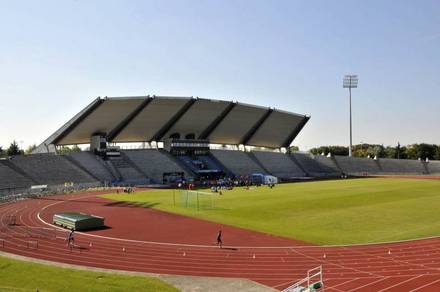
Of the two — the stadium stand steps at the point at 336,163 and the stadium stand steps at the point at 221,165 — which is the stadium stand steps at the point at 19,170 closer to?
the stadium stand steps at the point at 221,165

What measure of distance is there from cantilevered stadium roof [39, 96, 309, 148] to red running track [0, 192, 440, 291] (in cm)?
4207

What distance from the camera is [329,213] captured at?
36750 millimetres

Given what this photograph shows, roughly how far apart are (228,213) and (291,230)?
973 centimetres

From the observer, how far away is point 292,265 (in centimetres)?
2039

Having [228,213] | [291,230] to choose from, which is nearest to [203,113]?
[228,213]

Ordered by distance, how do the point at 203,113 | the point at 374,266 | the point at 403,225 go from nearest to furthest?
the point at 374,266 < the point at 403,225 < the point at 203,113

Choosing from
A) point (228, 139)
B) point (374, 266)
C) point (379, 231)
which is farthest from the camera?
point (228, 139)

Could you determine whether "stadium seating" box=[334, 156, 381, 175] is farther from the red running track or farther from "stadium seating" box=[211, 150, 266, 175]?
the red running track

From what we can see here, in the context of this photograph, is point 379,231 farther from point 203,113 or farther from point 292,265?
point 203,113

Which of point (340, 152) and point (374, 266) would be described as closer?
point (374, 266)

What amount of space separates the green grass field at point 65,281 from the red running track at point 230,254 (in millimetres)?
1789

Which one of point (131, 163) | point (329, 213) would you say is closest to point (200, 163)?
point (131, 163)

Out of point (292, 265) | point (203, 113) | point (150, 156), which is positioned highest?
A: point (203, 113)

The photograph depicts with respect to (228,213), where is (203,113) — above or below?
above
